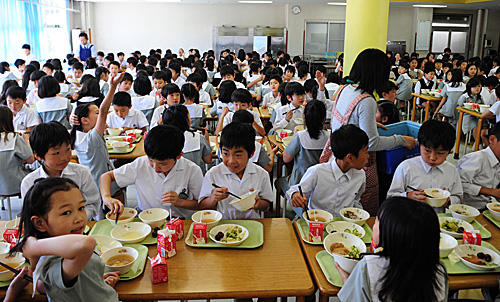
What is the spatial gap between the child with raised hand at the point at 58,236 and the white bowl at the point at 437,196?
1.74 metres

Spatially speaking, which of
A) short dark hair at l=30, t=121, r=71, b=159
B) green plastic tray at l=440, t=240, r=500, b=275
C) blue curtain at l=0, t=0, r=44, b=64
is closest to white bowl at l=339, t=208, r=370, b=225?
green plastic tray at l=440, t=240, r=500, b=275

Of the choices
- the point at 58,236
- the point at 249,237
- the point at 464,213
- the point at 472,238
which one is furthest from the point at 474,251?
the point at 58,236

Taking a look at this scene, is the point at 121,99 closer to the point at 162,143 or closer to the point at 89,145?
the point at 89,145

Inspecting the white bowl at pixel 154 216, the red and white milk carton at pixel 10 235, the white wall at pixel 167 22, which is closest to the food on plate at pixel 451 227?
the white bowl at pixel 154 216

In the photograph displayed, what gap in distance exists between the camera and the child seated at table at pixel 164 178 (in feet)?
8.05

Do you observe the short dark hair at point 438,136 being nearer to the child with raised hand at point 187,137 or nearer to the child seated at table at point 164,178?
the child seated at table at point 164,178

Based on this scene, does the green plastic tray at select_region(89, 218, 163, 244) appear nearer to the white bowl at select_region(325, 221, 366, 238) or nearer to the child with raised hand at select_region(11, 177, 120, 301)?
the child with raised hand at select_region(11, 177, 120, 301)

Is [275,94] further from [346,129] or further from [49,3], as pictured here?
[49,3]

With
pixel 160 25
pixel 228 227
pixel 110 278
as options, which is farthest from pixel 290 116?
pixel 160 25

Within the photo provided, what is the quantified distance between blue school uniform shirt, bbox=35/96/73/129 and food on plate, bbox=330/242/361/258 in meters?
3.90

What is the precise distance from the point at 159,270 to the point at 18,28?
9768 mm

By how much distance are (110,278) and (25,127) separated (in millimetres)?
3426

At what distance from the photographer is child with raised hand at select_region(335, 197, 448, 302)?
1.43m

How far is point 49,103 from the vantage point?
474cm
